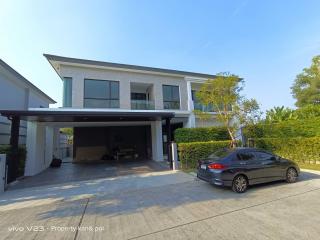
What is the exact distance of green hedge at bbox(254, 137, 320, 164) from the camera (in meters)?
10.9

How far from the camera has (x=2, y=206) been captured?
5.98 m

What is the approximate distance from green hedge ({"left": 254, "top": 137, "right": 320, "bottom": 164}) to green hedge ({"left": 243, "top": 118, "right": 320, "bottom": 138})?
1970 mm

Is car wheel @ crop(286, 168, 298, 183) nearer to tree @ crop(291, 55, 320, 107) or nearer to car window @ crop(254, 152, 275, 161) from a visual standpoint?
car window @ crop(254, 152, 275, 161)

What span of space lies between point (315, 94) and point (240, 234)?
33.7 m

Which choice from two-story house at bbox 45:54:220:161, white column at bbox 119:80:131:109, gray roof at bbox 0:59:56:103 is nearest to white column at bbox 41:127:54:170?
two-story house at bbox 45:54:220:161

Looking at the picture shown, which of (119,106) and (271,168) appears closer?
(271,168)

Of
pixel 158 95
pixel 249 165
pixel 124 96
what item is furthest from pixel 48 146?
pixel 249 165

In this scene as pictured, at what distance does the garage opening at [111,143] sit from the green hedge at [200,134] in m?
5.54

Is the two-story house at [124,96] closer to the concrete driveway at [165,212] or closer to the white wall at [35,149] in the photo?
the white wall at [35,149]

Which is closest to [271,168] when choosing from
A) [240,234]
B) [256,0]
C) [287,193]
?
[287,193]

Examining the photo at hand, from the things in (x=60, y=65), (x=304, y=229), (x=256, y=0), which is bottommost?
(x=304, y=229)

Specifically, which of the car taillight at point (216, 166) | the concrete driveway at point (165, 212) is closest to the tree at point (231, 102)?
the concrete driveway at point (165, 212)

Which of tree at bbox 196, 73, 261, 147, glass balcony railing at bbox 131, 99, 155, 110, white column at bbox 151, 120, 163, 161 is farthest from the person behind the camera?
glass balcony railing at bbox 131, 99, 155, 110

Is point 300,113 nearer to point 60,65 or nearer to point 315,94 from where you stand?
point 315,94
